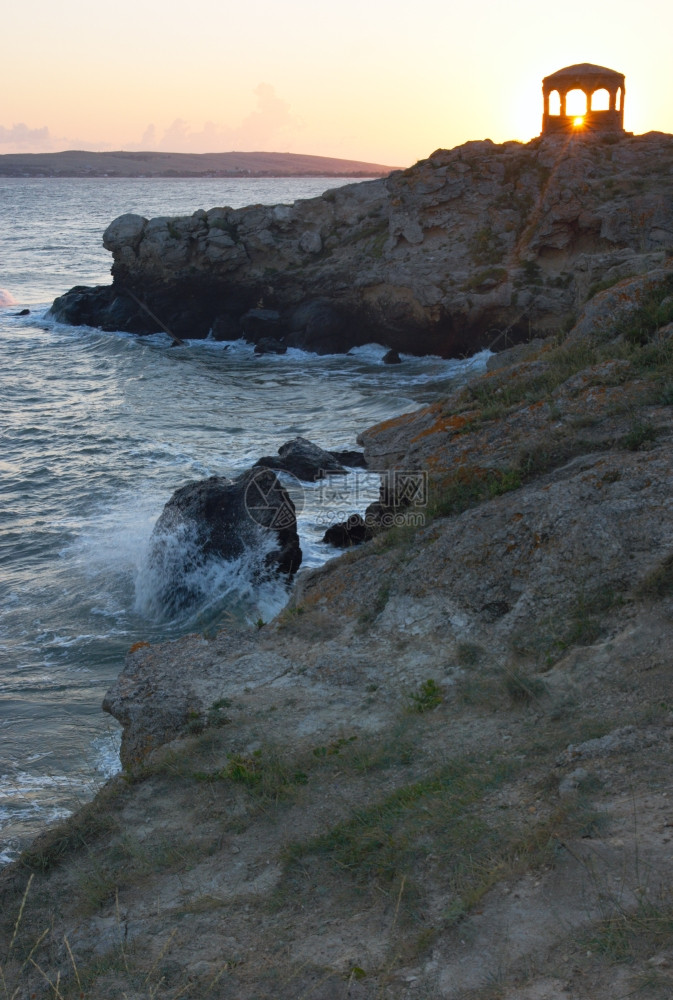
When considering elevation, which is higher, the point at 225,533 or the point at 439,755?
the point at 439,755

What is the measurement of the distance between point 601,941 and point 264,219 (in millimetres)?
33087

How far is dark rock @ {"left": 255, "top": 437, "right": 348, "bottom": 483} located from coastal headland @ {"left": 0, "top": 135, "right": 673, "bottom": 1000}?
7.80 meters

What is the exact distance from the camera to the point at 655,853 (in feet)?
11.5

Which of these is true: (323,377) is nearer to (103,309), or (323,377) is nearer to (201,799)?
(103,309)

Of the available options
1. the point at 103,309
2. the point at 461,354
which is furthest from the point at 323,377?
the point at 103,309

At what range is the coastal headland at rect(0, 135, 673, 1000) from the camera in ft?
11.4

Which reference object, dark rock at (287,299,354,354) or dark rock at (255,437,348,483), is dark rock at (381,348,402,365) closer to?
dark rock at (287,299,354,354)

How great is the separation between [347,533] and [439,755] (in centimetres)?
828

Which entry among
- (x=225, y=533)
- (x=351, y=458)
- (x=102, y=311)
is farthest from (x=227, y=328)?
(x=225, y=533)

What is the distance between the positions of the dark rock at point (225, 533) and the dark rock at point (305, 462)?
11.9 feet

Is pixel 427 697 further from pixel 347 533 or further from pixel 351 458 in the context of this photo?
pixel 351 458

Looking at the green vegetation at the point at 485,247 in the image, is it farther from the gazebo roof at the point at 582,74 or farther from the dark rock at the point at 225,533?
the dark rock at the point at 225,533

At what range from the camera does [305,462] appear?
1742 centimetres

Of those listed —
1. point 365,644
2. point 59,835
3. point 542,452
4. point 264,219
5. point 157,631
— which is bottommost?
point 157,631
